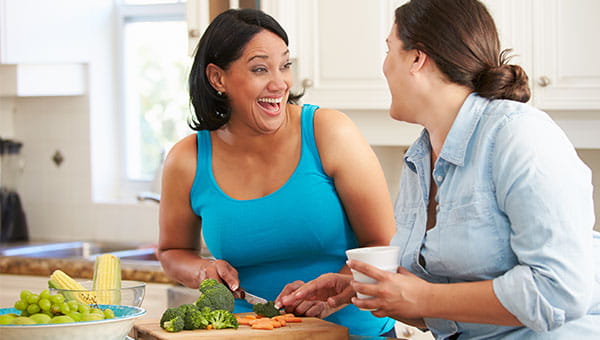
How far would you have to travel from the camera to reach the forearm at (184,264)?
184 cm

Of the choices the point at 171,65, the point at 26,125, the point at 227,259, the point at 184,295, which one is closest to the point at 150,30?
the point at 171,65

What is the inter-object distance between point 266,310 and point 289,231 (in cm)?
30

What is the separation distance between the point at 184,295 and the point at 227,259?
1268 mm

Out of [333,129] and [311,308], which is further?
[333,129]

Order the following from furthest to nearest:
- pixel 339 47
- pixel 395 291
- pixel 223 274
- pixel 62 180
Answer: pixel 62 180, pixel 339 47, pixel 223 274, pixel 395 291

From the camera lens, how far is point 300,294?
1554 millimetres

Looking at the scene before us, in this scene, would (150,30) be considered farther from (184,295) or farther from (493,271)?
(493,271)

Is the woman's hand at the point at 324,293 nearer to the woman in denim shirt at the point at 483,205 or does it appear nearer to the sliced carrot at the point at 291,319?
the sliced carrot at the point at 291,319

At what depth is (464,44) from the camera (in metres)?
1.28

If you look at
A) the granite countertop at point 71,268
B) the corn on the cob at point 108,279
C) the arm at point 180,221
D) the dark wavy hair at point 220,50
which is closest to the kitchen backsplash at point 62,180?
the granite countertop at point 71,268

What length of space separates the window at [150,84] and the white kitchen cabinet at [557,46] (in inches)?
76.1

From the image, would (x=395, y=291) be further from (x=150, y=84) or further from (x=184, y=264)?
(x=150, y=84)

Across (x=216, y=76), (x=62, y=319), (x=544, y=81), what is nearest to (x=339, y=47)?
(x=544, y=81)

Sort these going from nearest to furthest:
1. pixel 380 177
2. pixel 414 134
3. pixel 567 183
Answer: pixel 567 183, pixel 380 177, pixel 414 134
